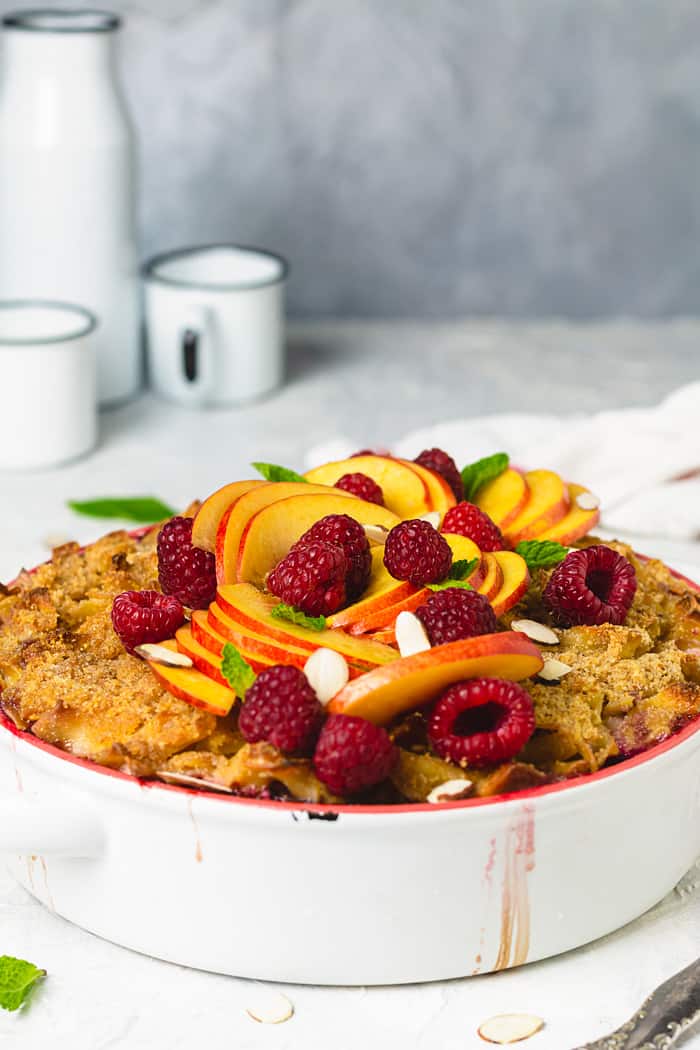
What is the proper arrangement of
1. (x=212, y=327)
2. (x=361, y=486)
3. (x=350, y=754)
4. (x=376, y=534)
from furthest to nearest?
(x=212, y=327) → (x=361, y=486) → (x=376, y=534) → (x=350, y=754)

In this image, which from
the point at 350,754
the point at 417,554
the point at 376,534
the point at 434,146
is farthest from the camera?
the point at 434,146

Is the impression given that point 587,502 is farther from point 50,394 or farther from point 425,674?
point 50,394

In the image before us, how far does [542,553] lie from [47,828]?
0.62 meters

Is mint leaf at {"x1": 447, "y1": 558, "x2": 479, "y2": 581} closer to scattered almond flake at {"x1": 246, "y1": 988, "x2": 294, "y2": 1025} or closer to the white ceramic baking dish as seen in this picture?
the white ceramic baking dish

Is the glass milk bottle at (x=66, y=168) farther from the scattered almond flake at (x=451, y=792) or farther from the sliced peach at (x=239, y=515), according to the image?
the scattered almond flake at (x=451, y=792)

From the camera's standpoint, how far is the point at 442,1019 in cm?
125

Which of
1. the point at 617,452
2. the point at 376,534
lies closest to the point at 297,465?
the point at 617,452

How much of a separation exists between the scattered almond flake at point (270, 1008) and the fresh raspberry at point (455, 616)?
1.11 feet

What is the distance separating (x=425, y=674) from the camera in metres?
1.22

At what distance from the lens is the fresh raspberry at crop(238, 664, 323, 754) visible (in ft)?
3.95

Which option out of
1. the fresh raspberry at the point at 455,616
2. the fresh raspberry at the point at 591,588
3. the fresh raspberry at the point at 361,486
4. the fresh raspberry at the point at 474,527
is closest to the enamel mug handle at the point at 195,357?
the fresh raspberry at the point at 361,486

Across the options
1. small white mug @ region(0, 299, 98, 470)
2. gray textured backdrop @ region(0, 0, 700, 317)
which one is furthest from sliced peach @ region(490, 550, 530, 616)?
gray textured backdrop @ region(0, 0, 700, 317)

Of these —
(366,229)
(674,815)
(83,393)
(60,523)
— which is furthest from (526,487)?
(366,229)

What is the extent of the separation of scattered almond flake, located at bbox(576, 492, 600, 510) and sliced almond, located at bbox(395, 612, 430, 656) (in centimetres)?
47
